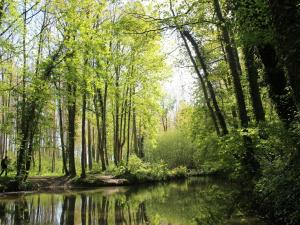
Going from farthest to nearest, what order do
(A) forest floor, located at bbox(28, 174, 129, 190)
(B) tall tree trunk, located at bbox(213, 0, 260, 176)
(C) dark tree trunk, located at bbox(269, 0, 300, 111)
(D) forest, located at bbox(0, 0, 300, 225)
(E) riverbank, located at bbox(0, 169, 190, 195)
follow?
(A) forest floor, located at bbox(28, 174, 129, 190)
(E) riverbank, located at bbox(0, 169, 190, 195)
(B) tall tree trunk, located at bbox(213, 0, 260, 176)
(D) forest, located at bbox(0, 0, 300, 225)
(C) dark tree trunk, located at bbox(269, 0, 300, 111)

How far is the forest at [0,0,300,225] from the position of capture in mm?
7883

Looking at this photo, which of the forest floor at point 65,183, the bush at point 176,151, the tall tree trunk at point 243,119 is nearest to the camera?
the tall tree trunk at point 243,119

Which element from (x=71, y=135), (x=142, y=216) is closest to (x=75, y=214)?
(x=142, y=216)

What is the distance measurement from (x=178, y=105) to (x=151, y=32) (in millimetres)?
47333

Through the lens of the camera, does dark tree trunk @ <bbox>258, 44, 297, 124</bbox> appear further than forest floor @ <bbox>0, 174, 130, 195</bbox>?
No

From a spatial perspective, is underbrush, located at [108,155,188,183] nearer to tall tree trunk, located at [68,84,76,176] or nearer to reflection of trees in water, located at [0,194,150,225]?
tall tree trunk, located at [68,84,76,176]

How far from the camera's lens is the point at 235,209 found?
9531 millimetres

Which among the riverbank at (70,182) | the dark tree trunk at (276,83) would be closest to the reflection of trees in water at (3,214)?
the riverbank at (70,182)

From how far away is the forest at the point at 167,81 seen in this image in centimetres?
788

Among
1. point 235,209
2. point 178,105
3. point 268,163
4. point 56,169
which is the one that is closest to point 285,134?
point 268,163

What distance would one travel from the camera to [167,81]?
104 ft

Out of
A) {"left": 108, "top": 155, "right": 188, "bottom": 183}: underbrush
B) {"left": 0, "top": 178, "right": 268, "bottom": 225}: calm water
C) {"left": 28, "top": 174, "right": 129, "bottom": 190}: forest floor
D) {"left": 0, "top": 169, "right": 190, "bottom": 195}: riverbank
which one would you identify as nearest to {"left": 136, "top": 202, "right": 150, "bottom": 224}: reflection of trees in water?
{"left": 0, "top": 178, "right": 268, "bottom": 225}: calm water

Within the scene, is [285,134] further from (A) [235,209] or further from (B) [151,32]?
(B) [151,32]

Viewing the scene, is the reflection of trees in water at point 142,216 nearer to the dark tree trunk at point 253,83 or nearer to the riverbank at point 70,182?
the dark tree trunk at point 253,83
